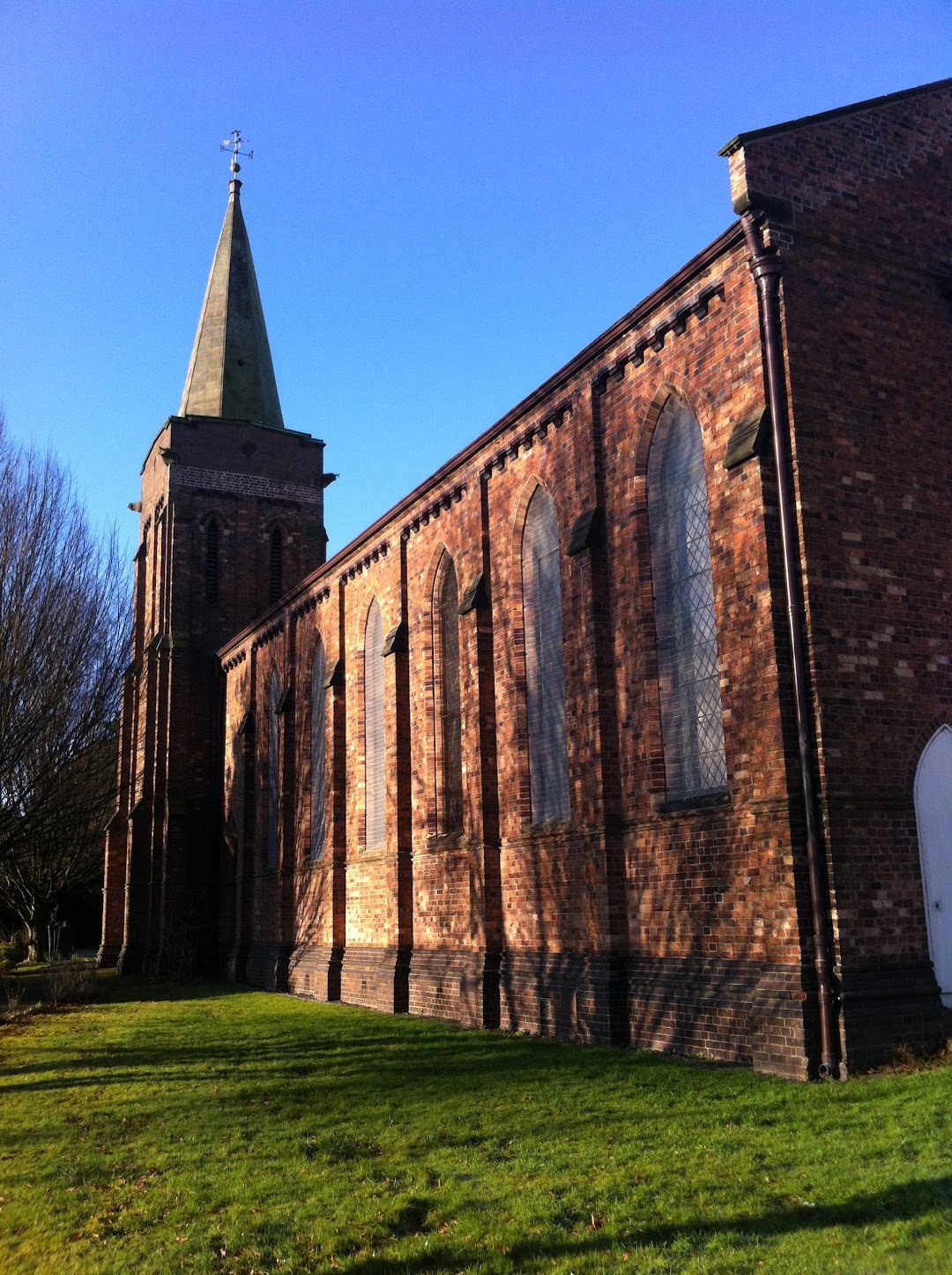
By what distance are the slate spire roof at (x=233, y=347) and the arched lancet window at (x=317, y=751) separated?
43.0 feet

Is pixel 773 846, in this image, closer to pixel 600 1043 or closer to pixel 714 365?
pixel 600 1043

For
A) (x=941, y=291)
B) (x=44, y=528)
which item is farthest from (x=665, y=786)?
(x=44, y=528)

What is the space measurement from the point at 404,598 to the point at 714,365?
9352 millimetres

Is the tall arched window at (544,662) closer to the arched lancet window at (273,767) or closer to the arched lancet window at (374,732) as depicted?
the arched lancet window at (374,732)

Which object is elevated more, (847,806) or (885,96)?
(885,96)

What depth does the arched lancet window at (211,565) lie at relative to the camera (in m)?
34.0

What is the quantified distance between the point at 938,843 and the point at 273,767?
63.8ft

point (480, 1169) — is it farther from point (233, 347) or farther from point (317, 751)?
point (233, 347)

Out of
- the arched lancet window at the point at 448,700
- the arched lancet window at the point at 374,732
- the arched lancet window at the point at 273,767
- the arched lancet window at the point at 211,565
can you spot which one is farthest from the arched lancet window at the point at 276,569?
the arched lancet window at the point at 448,700

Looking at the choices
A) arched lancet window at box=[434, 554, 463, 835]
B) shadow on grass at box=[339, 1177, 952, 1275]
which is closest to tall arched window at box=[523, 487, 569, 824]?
arched lancet window at box=[434, 554, 463, 835]

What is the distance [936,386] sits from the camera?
12.2 metres

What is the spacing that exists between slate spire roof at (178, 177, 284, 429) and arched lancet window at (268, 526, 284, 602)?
388 centimetres

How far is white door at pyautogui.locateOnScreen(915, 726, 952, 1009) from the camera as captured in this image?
10758 millimetres

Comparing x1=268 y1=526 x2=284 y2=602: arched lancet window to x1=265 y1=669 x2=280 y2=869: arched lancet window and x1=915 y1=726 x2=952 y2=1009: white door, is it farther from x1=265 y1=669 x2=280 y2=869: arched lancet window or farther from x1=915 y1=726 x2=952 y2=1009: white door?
x1=915 y1=726 x2=952 y2=1009: white door
